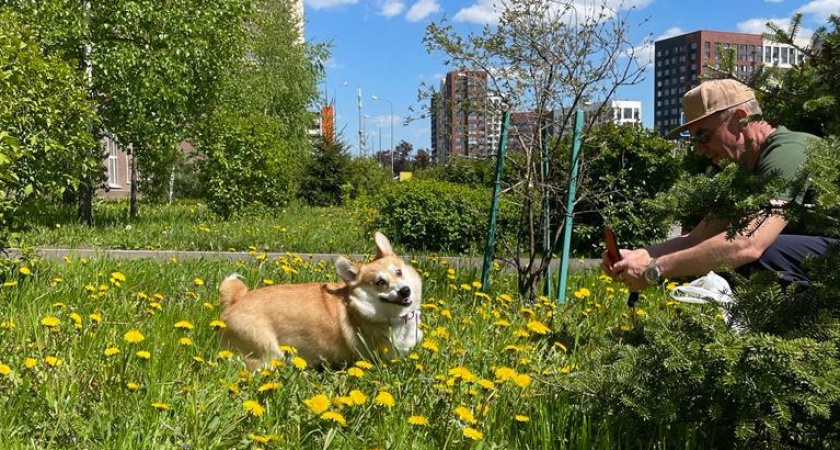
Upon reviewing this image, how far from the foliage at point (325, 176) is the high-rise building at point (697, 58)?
46.0 feet

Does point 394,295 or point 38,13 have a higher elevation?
point 38,13

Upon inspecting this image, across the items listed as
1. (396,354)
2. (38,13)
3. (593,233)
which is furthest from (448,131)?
(38,13)

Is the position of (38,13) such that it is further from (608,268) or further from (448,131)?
(608,268)

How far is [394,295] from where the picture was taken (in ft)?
11.5

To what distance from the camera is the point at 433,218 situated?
1021cm

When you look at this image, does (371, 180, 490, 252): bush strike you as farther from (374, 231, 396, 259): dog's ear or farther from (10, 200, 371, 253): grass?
(374, 231, 396, 259): dog's ear

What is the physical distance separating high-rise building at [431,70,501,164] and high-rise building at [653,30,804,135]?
1.49m

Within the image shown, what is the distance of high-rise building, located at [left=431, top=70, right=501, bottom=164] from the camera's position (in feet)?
19.8

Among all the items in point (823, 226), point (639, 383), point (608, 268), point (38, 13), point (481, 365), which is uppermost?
point (38, 13)

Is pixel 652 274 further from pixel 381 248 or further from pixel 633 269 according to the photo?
pixel 381 248

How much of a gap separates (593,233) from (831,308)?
7.93 meters

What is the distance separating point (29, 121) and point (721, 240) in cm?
537

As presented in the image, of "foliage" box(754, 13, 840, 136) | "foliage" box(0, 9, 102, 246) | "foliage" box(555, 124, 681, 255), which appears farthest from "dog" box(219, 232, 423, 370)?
"foliage" box(555, 124, 681, 255)

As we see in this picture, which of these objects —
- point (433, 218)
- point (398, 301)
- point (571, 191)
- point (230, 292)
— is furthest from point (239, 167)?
point (398, 301)
